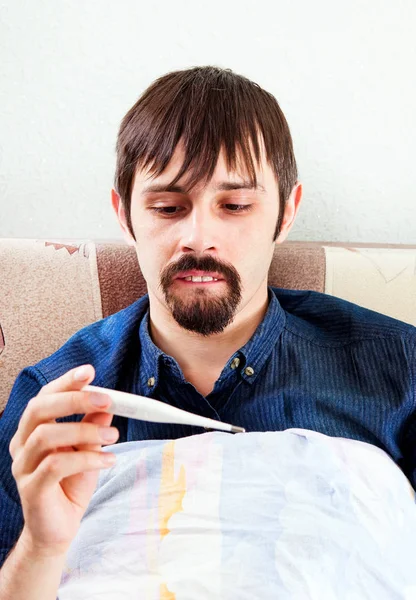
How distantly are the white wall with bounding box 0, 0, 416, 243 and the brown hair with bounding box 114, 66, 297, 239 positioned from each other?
0.21 metres

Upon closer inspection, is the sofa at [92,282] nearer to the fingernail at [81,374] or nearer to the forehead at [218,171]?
the forehead at [218,171]

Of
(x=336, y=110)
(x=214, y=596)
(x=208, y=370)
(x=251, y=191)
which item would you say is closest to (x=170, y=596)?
(x=214, y=596)

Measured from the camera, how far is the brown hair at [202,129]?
0.86m

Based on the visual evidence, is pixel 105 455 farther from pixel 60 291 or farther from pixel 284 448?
pixel 60 291

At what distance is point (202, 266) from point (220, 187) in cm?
11

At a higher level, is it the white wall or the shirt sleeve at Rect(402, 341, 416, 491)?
the white wall

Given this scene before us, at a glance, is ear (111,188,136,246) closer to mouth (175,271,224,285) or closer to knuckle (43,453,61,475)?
mouth (175,271,224,285)

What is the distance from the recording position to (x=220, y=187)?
0.85 m

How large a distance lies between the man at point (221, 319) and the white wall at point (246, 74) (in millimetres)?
210

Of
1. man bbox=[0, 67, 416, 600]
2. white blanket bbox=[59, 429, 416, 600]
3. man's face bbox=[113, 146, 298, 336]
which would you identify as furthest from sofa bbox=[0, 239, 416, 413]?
white blanket bbox=[59, 429, 416, 600]

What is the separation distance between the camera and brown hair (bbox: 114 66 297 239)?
86 centimetres

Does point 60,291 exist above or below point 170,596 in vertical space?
above

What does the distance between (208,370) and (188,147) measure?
329 millimetres

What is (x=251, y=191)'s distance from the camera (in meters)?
0.87
